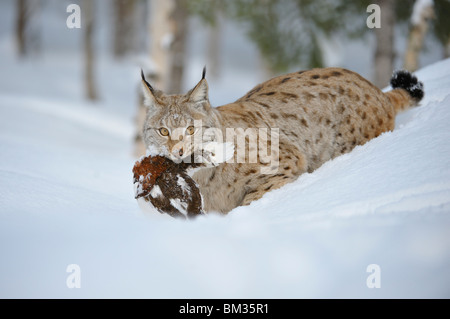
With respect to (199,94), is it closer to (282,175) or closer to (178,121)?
(178,121)

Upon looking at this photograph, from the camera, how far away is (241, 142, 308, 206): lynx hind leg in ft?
11.1

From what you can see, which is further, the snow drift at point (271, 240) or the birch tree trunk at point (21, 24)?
the birch tree trunk at point (21, 24)

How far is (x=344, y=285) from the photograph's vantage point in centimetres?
188

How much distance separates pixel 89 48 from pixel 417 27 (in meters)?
9.95

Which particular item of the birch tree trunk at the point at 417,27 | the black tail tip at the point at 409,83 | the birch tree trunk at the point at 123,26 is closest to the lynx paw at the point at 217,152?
the black tail tip at the point at 409,83

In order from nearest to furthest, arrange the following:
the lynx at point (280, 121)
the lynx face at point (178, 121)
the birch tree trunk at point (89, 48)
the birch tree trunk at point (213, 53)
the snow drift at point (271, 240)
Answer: the snow drift at point (271, 240)
the lynx face at point (178, 121)
the lynx at point (280, 121)
the birch tree trunk at point (89, 48)
the birch tree trunk at point (213, 53)

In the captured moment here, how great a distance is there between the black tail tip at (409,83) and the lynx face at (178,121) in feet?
6.33

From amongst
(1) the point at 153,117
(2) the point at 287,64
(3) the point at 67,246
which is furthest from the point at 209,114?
(2) the point at 287,64

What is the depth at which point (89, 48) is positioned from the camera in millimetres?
14461

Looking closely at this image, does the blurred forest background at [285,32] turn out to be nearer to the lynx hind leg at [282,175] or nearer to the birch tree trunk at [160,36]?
the birch tree trunk at [160,36]

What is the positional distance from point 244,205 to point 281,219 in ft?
2.50

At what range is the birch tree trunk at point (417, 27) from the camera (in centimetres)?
797

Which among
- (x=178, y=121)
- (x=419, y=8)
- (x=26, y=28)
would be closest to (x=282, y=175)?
(x=178, y=121)

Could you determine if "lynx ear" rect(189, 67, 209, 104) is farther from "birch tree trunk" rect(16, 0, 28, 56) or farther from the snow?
"birch tree trunk" rect(16, 0, 28, 56)
